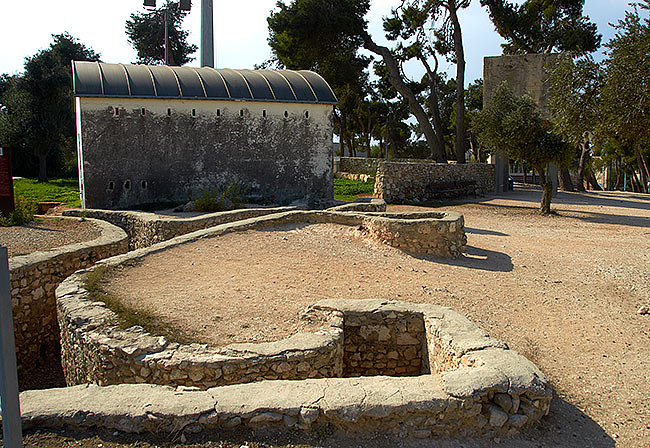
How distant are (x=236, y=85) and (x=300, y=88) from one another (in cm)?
222

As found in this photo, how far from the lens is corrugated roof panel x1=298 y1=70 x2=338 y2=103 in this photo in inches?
714

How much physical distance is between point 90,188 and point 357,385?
14171mm

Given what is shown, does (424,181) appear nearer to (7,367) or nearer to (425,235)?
(425,235)

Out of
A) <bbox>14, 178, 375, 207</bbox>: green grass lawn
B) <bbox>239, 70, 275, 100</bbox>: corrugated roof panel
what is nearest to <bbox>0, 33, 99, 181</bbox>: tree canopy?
<bbox>14, 178, 375, 207</bbox>: green grass lawn

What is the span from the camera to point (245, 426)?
369cm

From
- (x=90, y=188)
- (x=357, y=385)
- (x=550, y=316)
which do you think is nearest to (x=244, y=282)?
(x=357, y=385)

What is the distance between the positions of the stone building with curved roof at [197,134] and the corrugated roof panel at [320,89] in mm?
47

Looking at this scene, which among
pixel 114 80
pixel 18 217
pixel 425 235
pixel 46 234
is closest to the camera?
pixel 425 235

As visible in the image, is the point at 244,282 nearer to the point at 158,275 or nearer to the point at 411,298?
the point at 158,275

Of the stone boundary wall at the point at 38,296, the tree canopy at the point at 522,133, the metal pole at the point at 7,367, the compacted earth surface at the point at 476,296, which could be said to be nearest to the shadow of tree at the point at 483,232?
the compacted earth surface at the point at 476,296

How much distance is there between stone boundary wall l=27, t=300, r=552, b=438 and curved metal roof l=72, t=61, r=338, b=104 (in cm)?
1388

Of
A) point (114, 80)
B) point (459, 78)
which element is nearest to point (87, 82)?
point (114, 80)

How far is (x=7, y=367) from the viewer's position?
2.77m

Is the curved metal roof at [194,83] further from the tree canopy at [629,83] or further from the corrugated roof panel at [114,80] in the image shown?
the tree canopy at [629,83]
